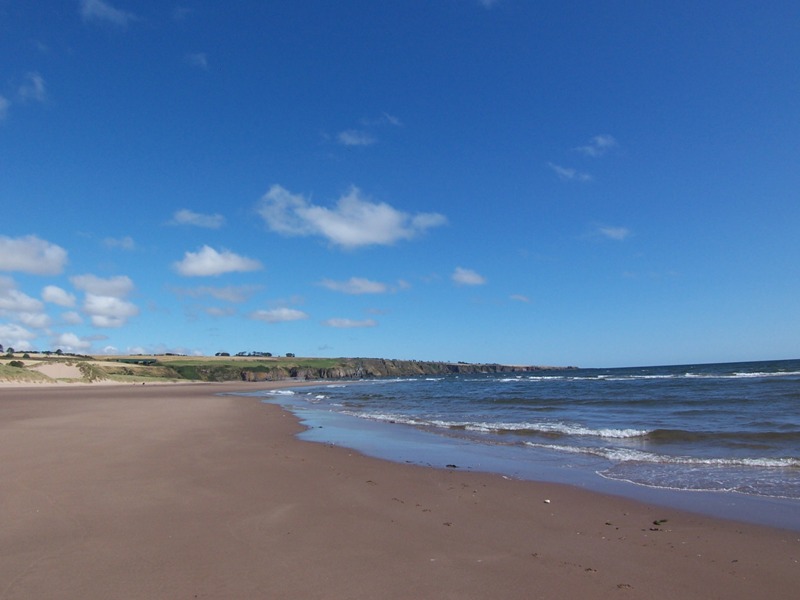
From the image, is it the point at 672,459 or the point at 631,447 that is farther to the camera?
the point at 631,447

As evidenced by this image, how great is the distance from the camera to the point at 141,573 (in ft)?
14.9

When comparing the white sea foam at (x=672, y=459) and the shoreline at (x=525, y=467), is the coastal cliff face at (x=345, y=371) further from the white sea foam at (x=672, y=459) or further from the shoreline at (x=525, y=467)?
the white sea foam at (x=672, y=459)

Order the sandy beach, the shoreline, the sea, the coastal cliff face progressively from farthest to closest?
1. the coastal cliff face
2. the sea
3. the shoreline
4. the sandy beach

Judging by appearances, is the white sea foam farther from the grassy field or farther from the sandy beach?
the grassy field

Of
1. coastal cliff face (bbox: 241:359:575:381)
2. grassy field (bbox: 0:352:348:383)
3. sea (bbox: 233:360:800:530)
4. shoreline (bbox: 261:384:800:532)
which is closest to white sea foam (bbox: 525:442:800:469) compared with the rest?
sea (bbox: 233:360:800:530)

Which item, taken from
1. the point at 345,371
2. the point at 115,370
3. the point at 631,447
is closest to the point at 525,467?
the point at 631,447

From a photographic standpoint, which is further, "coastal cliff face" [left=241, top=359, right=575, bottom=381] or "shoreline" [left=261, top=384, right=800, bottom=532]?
"coastal cliff face" [left=241, top=359, right=575, bottom=381]

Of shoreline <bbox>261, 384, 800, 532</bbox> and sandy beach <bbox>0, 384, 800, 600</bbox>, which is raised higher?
sandy beach <bbox>0, 384, 800, 600</bbox>

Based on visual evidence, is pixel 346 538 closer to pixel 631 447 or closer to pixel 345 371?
pixel 631 447

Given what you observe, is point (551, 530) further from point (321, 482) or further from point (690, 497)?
point (321, 482)

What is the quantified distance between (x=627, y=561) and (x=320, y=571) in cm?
304

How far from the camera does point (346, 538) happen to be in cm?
562

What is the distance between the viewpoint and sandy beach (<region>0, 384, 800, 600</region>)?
4363 mm

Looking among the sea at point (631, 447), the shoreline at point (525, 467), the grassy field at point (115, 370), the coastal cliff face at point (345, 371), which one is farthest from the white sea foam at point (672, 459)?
the coastal cliff face at point (345, 371)
